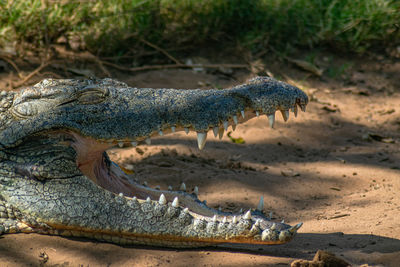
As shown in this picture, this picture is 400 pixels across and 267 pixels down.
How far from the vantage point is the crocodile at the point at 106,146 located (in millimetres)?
2730

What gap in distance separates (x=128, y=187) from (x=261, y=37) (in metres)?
3.99

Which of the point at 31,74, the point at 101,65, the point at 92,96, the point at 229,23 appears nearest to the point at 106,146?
the point at 92,96

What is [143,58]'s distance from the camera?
650cm

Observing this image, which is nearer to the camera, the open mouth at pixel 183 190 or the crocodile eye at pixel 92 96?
the open mouth at pixel 183 190

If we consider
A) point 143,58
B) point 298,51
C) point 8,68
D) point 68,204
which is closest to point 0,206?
point 68,204

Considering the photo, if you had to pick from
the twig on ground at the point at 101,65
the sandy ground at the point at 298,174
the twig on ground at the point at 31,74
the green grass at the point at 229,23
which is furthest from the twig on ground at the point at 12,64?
the sandy ground at the point at 298,174

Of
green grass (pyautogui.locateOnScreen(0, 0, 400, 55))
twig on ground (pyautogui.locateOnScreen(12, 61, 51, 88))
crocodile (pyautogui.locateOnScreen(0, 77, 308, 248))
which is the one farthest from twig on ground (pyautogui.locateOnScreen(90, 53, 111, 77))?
crocodile (pyautogui.locateOnScreen(0, 77, 308, 248))

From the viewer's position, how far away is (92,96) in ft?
9.98

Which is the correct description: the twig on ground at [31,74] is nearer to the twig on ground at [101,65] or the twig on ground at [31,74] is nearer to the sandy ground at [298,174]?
the twig on ground at [101,65]

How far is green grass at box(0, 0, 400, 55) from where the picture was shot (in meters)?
6.18

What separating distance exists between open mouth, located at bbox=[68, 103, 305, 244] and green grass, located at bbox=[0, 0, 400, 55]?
3.17 meters

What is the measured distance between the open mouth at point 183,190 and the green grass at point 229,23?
3.17 meters

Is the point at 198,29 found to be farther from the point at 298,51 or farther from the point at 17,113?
the point at 17,113

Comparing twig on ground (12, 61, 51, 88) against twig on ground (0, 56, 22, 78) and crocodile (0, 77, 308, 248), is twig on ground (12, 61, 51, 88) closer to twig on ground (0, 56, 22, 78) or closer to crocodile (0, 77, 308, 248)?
twig on ground (0, 56, 22, 78)
